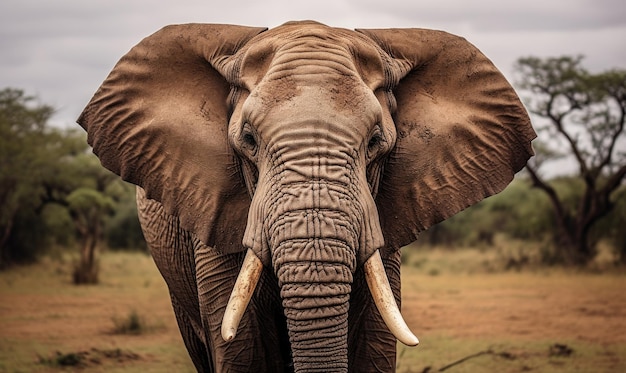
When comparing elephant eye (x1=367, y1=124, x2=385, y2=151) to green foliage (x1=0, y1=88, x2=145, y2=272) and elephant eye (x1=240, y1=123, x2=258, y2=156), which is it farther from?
green foliage (x1=0, y1=88, x2=145, y2=272)

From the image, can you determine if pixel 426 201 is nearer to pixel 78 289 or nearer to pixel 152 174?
pixel 152 174

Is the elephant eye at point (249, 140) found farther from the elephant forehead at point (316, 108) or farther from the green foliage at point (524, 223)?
the green foliage at point (524, 223)

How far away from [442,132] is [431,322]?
8.83 meters

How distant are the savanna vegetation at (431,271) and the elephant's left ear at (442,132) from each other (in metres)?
4.43

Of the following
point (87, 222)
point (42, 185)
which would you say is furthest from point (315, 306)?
point (42, 185)

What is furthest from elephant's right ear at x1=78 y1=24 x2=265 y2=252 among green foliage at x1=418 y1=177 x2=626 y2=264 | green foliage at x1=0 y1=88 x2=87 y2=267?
green foliage at x1=418 y1=177 x2=626 y2=264

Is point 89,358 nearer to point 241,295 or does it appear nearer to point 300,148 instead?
point 241,295

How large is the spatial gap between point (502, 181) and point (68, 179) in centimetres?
1726

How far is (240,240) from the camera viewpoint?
4.86m

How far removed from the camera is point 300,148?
4184mm

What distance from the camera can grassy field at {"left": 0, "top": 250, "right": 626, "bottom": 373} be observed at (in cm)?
1050

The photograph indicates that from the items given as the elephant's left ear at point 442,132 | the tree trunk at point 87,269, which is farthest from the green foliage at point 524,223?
the elephant's left ear at point 442,132

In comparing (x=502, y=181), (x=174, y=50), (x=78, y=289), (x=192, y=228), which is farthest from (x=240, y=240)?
(x=78, y=289)

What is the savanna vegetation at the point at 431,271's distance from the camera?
11156 mm
